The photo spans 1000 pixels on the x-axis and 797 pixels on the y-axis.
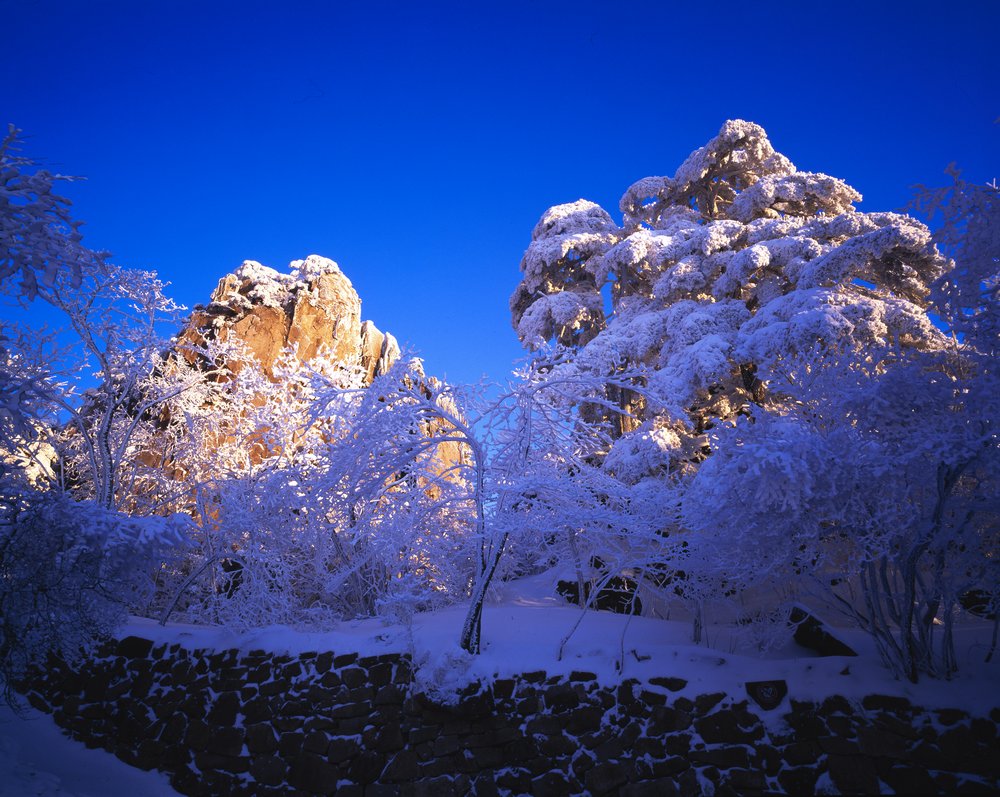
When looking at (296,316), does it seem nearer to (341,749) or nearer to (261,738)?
(261,738)

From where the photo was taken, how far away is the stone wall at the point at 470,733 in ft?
18.4

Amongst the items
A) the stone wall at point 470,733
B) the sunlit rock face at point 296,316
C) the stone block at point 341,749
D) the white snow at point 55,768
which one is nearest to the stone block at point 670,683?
the stone wall at point 470,733

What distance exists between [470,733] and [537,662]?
1150 millimetres

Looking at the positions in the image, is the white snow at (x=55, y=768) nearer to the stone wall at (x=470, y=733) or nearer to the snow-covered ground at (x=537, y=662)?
the snow-covered ground at (x=537, y=662)

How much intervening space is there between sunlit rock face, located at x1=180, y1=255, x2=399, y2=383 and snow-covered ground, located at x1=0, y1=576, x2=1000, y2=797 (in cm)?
1141

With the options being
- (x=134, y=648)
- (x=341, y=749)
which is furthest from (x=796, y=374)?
(x=134, y=648)

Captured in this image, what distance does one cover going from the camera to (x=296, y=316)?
66.3 ft

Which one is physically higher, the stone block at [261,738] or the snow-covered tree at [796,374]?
the snow-covered tree at [796,374]

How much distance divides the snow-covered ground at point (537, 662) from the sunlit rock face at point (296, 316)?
11414mm

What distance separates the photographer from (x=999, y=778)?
511 centimetres

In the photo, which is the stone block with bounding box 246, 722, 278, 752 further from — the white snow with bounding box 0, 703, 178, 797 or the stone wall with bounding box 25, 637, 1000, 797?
the white snow with bounding box 0, 703, 178, 797

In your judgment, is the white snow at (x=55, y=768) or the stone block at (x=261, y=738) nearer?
the white snow at (x=55, y=768)

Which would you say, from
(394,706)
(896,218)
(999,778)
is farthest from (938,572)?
(896,218)

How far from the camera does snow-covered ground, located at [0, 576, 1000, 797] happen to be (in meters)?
6.07
